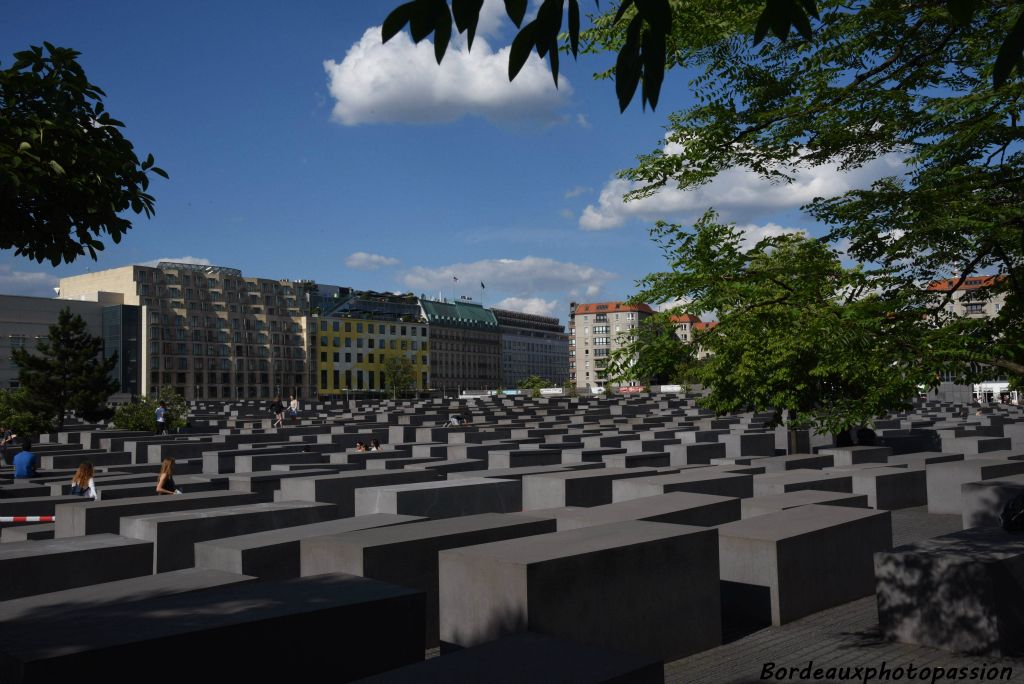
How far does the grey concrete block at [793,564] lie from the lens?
8.41m

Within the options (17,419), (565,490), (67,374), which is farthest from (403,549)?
(67,374)

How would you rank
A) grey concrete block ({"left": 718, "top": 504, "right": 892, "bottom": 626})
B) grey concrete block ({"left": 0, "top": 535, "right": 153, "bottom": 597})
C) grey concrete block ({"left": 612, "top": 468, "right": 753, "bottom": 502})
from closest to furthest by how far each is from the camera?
grey concrete block ({"left": 0, "top": 535, "right": 153, "bottom": 597}) → grey concrete block ({"left": 718, "top": 504, "right": 892, "bottom": 626}) → grey concrete block ({"left": 612, "top": 468, "right": 753, "bottom": 502})

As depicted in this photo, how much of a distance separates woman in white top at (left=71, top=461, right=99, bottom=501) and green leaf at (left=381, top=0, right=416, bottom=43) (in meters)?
12.5

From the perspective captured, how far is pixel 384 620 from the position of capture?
5.96 meters

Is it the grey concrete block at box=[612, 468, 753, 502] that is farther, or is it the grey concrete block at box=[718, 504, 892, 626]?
the grey concrete block at box=[612, 468, 753, 502]

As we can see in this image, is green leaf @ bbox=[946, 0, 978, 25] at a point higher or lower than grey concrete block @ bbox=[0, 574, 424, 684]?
higher

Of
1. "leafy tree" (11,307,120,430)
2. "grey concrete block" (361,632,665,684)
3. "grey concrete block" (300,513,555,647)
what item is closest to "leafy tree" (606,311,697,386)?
"grey concrete block" (300,513,555,647)

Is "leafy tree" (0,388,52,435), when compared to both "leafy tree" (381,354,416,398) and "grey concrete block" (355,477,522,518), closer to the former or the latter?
"grey concrete block" (355,477,522,518)

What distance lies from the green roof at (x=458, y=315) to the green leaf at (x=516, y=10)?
158 m

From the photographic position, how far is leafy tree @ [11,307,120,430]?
46.6 m

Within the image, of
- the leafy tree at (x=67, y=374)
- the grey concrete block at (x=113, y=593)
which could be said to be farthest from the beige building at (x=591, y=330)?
the grey concrete block at (x=113, y=593)

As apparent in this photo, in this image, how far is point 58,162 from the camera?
6363 millimetres

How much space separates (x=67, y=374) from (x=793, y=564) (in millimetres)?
46634

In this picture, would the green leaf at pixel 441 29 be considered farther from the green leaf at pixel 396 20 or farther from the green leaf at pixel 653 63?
the green leaf at pixel 653 63
